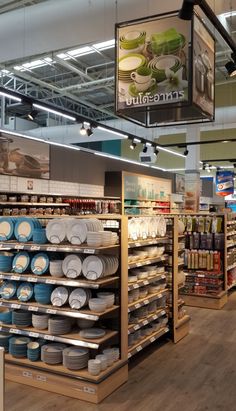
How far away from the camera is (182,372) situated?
4.71 metres

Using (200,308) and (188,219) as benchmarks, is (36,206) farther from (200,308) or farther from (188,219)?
(200,308)

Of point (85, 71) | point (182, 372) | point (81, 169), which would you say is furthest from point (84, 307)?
point (85, 71)

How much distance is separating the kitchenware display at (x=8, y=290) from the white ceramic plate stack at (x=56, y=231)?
79 cm

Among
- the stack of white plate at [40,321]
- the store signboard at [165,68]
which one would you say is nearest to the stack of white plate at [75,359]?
the stack of white plate at [40,321]

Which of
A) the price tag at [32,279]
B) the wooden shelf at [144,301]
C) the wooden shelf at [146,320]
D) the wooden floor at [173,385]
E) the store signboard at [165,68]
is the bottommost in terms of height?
the wooden floor at [173,385]

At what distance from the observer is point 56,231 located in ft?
14.4

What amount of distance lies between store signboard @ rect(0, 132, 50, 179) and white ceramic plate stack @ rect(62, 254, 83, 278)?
14.8 feet

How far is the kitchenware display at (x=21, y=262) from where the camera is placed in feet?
14.9

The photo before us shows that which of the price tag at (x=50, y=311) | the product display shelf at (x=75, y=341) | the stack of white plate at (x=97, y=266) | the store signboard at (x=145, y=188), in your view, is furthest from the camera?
the store signboard at (x=145, y=188)

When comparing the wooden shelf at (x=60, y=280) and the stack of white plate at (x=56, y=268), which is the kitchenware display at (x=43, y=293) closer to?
the wooden shelf at (x=60, y=280)

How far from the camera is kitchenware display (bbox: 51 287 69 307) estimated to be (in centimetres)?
430

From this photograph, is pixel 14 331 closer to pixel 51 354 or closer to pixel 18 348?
pixel 18 348

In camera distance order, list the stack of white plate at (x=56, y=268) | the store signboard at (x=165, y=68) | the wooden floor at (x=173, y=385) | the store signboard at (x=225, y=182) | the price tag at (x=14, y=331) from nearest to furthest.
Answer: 1. the store signboard at (x=165, y=68)
2. the wooden floor at (x=173, y=385)
3. the stack of white plate at (x=56, y=268)
4. the price tag at (x=14, y=331)
5. the store signboard at (x=225, y=182)

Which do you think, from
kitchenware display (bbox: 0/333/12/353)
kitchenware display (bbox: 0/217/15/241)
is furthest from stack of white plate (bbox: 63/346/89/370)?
kitchenware display (bbox: 0/217/15/241)
